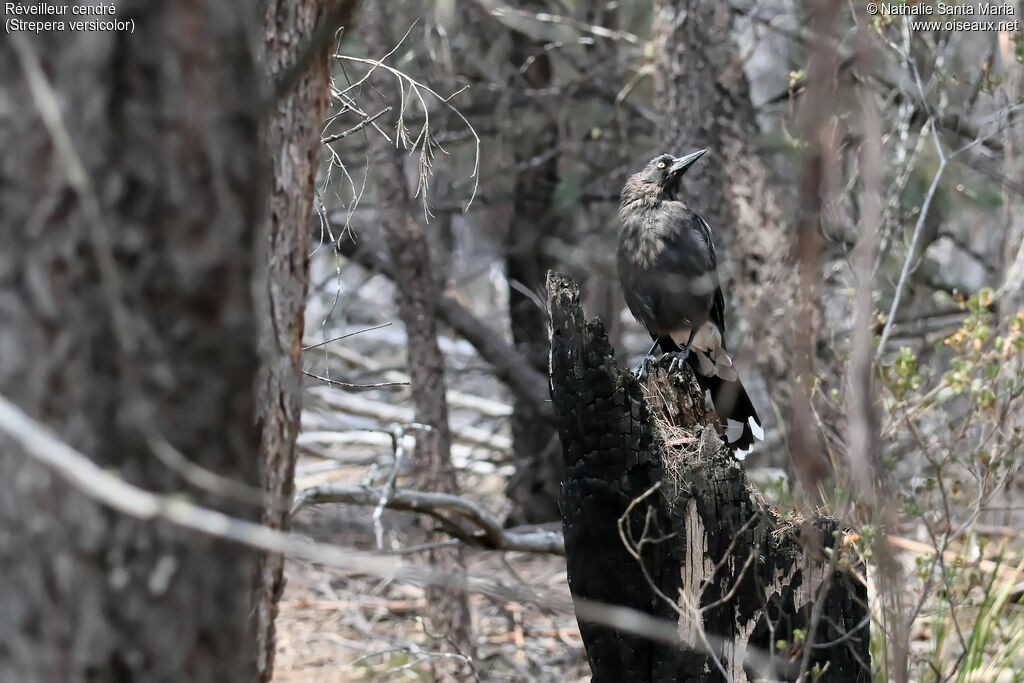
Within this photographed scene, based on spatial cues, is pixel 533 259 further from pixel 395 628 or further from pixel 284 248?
pixel 284 248

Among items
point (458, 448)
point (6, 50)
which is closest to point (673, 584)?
point (6, 50)

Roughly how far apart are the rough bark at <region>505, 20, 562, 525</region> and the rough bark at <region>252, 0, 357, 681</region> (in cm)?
497

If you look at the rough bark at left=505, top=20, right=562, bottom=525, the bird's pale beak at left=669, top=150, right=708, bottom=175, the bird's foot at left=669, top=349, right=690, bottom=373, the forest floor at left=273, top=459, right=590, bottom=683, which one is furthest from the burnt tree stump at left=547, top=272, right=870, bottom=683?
the rough bark at left=505, top=20, right=562, bottom=525

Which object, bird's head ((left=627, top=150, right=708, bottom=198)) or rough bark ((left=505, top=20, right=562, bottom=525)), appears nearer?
bird's head ((left=627, top=150, right=708, bottom=198))

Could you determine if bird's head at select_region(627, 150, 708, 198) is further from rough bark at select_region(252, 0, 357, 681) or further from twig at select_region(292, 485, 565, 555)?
rough bark at select_region(252, 0, 357, 681)

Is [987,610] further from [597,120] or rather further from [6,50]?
[597,120]

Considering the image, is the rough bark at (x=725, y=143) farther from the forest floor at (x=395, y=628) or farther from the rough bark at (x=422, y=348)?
the forest floor at (x=395, y=628)

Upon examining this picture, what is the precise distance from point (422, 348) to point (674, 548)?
281cm

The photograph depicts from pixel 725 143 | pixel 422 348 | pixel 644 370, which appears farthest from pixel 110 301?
pixel 725 143

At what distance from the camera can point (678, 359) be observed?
207 inches

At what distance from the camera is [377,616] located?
6117 mm

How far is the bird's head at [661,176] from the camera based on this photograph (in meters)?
5.38

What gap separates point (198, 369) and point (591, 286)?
743 cm

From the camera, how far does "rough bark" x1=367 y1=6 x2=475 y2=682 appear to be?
5262 mm
